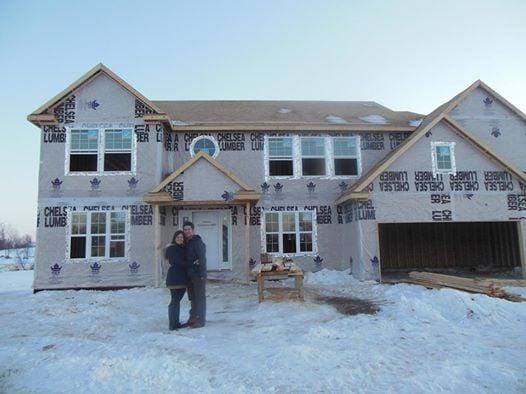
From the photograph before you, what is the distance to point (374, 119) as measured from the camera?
16.9 meters

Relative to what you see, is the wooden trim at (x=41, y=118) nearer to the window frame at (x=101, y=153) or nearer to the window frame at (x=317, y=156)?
the window frame at (x=101, y=153)

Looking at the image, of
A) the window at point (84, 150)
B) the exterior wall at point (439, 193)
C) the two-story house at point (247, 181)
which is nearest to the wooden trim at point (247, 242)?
the two-story house at point (247, 181)

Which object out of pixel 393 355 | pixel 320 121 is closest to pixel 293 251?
pixel 320 121

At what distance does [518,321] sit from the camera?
7.54 m

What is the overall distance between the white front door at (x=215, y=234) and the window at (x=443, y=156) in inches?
310

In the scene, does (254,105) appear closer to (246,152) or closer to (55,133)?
(246,152)

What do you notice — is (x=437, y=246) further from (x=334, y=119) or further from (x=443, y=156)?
(x=334, y=119)

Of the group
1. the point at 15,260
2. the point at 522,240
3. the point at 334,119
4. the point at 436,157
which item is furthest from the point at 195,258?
the point at 15,260

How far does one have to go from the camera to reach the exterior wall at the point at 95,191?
13.9 meters

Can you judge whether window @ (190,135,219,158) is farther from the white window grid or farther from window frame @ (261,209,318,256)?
window frame @ (261,209,318,256)

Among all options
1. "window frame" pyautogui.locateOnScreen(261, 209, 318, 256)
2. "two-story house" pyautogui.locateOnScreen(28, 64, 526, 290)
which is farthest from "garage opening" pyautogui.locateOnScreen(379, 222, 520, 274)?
"window frame" pyautogui.locateOnScreen(261, 209, 318, 256)

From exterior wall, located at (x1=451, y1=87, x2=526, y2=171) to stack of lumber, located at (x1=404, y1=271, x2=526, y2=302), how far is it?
22.0 feet

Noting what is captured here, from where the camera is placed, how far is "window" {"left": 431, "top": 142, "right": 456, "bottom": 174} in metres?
14.1

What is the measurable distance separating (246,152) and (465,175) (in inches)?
318
